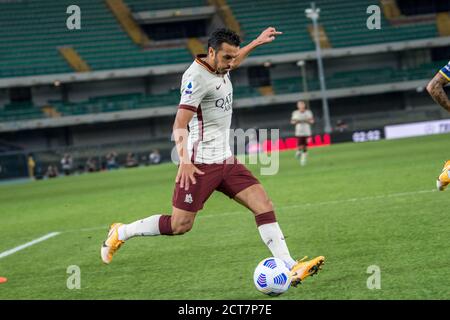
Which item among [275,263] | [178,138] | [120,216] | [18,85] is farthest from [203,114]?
[18,85]

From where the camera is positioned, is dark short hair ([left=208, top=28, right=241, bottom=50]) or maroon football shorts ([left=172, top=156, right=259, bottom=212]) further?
maroon football shorts ([left=172, top=156, right=259, bottom=212])

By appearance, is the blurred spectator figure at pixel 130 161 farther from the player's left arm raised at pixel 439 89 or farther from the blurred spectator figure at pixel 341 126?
the player's left arm raised at pixel 439 89

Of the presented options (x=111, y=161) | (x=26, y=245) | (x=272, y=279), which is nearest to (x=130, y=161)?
(x=111, y=161)

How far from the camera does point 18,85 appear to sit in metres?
46.7

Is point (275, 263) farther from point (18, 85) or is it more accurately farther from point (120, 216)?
point (18, 85)

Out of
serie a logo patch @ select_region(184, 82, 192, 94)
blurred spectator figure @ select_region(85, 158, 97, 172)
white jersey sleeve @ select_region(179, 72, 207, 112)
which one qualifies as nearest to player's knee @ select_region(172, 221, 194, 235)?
white jersey sleeve @ select_region(179, 72, 207, 112)

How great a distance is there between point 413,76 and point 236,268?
151ft

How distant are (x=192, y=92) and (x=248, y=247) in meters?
2.95

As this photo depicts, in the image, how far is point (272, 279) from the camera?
19.4 feet

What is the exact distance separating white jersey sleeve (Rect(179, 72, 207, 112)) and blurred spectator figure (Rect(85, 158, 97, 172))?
36883 millimetres

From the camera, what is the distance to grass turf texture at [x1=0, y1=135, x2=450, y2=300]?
20.1 ft

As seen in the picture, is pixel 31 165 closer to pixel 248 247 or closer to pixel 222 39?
pixel 248 247

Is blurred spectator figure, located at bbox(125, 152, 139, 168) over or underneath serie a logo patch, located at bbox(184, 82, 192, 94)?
over

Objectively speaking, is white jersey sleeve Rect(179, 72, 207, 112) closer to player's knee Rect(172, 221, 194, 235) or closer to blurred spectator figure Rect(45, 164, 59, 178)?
player's knee Rect(172, 221, 194, 235)
